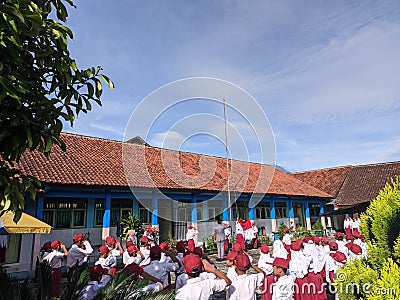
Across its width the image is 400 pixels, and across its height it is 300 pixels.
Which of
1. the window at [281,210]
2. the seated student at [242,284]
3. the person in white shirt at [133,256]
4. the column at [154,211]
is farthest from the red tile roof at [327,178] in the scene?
the seated student at [242,284]

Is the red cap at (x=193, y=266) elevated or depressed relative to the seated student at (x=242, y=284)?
elevated

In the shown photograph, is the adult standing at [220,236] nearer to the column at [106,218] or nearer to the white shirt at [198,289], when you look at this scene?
the column at [106,218]

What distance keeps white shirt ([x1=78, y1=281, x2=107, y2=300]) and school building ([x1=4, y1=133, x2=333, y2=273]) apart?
15.5 ft

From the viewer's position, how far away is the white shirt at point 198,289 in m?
3.97

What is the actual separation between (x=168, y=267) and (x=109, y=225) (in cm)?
834

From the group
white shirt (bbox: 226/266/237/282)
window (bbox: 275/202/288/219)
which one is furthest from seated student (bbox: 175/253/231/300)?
window (bbox: 275/202/288/219)

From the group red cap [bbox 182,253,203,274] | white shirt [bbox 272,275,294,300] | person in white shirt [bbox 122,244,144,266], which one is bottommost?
white shirt [bbox 272,275,294,300]

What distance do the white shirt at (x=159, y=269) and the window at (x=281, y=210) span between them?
60.4ft

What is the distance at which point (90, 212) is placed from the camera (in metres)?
13.6

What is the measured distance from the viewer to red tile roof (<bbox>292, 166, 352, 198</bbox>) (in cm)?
3020

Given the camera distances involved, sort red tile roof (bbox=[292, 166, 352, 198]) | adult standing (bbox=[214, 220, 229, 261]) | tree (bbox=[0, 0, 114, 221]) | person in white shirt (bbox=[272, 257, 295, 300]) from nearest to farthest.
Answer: tree (bbox=[0, 0, 114, 221])
person in white shirt (bbox=[272, 257, 295, 300])
adult standing (bbox=[214, 220, 229, 261])
red tile roof (bbox=[292, 166, 352, 198])

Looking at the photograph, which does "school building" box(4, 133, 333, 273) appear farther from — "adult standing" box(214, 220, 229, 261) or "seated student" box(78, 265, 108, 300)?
"seated student" box(78, 265, 108, 300)

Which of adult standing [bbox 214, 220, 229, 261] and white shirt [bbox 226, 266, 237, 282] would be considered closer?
white shirt [bbox 226, 266, 237, 282]

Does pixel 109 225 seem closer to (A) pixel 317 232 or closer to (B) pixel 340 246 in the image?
(B) pixel 340 246
